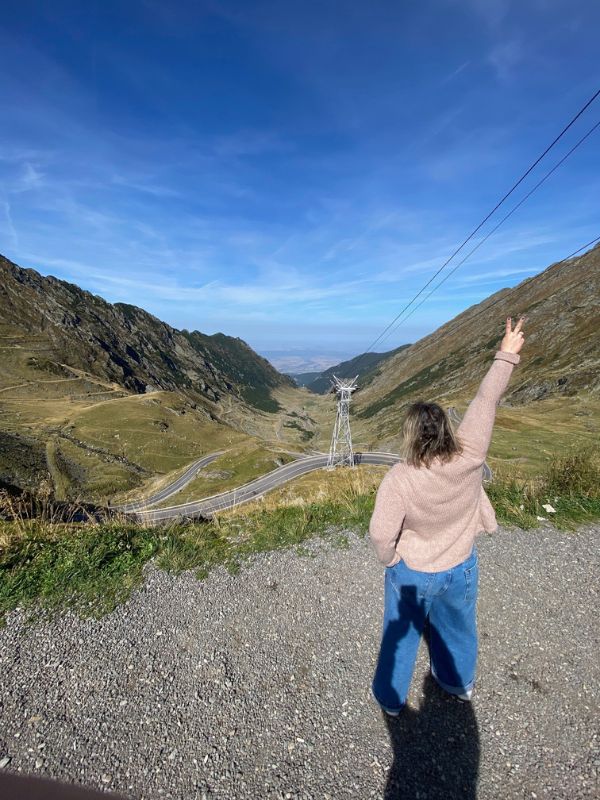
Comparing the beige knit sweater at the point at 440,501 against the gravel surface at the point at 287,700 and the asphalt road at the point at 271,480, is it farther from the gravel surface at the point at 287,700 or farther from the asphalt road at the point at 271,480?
the asphalt road at the point at 271,480

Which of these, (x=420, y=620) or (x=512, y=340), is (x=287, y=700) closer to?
(x=420, y=620)

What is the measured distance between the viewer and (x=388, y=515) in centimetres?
398

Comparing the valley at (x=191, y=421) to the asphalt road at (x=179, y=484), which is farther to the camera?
the asphalt road at (x=179, y=484)

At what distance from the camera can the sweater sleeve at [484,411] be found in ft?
13.2

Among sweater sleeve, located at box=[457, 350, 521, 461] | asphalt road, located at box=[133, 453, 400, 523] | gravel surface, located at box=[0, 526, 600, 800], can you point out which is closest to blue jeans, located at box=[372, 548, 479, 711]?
gravel surface, located at box=[0, 526, 600, 800]

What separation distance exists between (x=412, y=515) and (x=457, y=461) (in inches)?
29.3

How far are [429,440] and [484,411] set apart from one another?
0.78 metres

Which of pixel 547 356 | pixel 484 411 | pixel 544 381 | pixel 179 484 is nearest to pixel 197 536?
pixel 484 411

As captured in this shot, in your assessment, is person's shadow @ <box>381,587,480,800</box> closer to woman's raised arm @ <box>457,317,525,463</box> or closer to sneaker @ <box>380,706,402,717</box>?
sneaker @ <box>380,706,402,717</box>

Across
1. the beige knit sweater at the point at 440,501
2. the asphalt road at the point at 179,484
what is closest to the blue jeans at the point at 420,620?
the beige knit sweater at the point at 440,501

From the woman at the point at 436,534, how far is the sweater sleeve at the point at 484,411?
11 millimetres

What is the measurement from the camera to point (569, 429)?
4931 cm

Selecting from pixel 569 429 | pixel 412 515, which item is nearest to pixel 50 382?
pixel 569 429

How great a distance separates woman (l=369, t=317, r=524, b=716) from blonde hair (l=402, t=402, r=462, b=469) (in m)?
0.01
